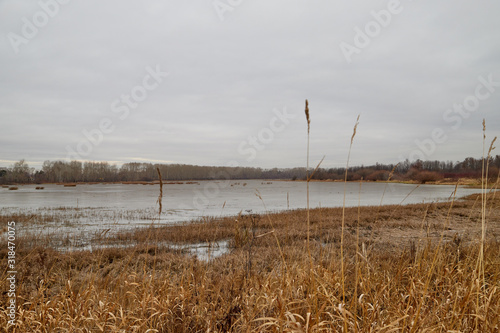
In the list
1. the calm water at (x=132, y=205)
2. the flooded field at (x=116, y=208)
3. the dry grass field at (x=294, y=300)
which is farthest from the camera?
the calm water at (x=132, y=205)

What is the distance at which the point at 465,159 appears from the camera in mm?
5238


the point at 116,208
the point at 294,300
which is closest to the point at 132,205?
the point at 116,208

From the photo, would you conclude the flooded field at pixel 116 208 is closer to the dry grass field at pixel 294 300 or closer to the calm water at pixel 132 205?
the calm water at pixel 132 205

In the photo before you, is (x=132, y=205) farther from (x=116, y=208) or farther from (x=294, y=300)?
(x=294, y=300)

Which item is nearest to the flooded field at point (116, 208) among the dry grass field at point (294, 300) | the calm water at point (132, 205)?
the calm water at point (132, 205)

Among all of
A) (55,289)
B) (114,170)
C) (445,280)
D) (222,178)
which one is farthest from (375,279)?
(222,178)

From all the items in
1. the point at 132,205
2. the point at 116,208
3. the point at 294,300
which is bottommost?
the point at 132,205

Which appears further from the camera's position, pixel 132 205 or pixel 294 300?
pixel 132 205

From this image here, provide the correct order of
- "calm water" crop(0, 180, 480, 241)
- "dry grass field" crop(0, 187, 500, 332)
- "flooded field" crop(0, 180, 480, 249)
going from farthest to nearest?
1. "calm water" crop(0, 180, 480, 241)
2. "flooded field" crop(0, 180, 480, 249)
3. "dry grass field" crop(0, 187, 500, 332)

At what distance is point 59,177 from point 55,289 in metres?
111

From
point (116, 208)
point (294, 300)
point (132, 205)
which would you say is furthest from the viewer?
point (132, 205)

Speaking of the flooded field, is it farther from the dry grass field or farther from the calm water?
the dry grass field

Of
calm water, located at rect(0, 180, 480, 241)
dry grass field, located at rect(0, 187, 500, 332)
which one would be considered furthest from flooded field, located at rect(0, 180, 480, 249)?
dry grass field, located at rect(0, 187, 500, 332)

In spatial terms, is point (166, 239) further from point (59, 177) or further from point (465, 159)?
point (59, 177)
